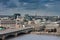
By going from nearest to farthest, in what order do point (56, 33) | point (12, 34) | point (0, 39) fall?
point (0, 39) < point (12, 34) < point (56, 33)

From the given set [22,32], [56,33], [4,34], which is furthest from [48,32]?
[4,34]

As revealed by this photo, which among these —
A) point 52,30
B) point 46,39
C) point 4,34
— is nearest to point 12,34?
point 4,34

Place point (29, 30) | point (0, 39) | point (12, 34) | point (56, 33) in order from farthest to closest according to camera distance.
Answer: point (29, 30) < point (56, 33) < point (12, 34) < point (0, 39)

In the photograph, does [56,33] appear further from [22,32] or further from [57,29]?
[22,32]

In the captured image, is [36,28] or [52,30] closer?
[52,30]

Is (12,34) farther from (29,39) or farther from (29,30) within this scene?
(29,30)

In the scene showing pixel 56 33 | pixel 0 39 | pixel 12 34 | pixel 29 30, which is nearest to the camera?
pixel 0 39

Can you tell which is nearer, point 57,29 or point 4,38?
point 4,38
